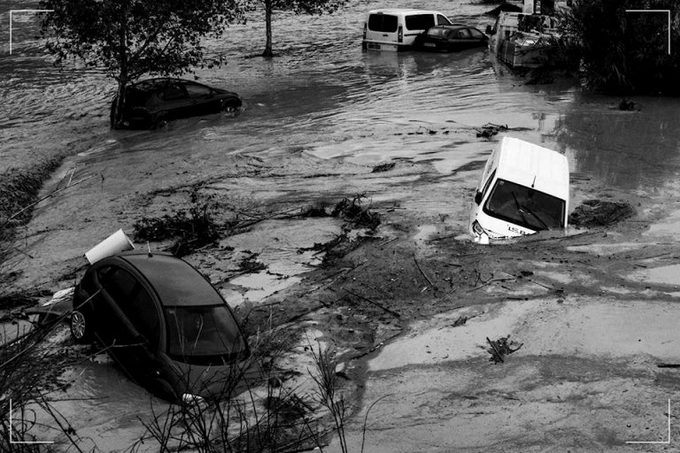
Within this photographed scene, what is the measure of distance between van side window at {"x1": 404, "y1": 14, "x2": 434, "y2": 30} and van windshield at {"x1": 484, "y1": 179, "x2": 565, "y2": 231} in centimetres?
2158

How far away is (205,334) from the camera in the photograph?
1048 cm

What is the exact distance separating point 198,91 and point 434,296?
1463 centimetres

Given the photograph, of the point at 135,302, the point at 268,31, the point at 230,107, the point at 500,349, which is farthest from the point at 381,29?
the point at 135,302

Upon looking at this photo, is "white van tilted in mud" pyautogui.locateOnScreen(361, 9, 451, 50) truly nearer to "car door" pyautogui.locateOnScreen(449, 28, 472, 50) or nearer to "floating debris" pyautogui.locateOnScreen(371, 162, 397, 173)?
"car door" pyautogui.locateOnScreen(449, 28, 472, 50)

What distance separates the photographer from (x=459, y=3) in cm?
4944

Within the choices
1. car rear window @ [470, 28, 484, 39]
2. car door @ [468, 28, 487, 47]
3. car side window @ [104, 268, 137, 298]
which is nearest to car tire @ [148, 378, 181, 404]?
car side window @ [104, 268, 137, 298]

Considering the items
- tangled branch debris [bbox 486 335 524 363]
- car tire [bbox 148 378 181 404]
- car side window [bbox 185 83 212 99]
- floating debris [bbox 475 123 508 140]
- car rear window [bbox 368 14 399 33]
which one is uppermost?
car rear window [bbox 368 14 399 33]

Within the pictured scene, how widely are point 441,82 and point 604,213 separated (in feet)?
47.0

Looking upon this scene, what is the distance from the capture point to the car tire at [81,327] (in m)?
11.1

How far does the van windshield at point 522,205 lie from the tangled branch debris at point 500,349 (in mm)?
3069

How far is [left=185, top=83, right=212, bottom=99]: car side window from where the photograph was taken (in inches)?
1011

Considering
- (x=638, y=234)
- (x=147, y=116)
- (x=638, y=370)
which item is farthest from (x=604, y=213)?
(x=147, y=116)

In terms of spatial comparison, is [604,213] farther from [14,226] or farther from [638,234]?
[14,226]

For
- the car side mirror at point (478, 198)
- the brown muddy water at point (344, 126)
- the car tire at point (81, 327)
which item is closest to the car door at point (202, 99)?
the brown muddy water at point (344, 126)
